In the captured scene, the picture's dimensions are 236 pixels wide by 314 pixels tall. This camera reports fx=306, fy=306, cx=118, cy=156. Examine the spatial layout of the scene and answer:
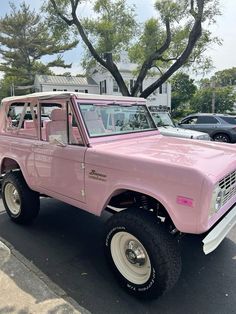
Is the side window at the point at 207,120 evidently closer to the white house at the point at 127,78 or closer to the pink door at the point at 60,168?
the pink door at the point at 60,168

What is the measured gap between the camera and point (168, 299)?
9.62 feet

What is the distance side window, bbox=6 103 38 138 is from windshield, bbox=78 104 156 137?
3.30 feet

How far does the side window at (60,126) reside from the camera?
3.60 m

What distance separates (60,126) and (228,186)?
2.12m

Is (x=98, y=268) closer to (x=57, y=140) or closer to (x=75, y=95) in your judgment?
(x=57, y=140)

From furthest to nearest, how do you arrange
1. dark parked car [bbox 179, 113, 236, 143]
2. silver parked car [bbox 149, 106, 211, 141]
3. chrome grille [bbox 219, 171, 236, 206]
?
dark parked car [bbox 179, 113, 236, 143], silver parked car [bbox 149, 106, 211, 141], chrome grille [bbox 219, 171, 236, 206]

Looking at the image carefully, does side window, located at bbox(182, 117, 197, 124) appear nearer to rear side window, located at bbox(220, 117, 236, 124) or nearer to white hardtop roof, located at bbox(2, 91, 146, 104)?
rear side window, located at bbox(220, 117, 236, 124)

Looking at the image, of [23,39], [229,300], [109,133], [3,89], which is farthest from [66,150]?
[3,89]

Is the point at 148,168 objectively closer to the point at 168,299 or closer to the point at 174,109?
the point at 168,299

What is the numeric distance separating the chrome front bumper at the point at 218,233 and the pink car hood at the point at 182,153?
19.0 inches

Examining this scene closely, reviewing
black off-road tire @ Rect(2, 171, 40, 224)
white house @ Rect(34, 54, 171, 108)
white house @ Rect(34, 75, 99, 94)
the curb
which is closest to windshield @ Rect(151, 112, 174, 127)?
black off-road tire @ Rect(2, 171, 40, 224)

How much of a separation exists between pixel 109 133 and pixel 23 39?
39848 mm

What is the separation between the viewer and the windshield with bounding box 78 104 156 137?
3.64 meters

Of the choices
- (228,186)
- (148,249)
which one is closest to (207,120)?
(228,186)
